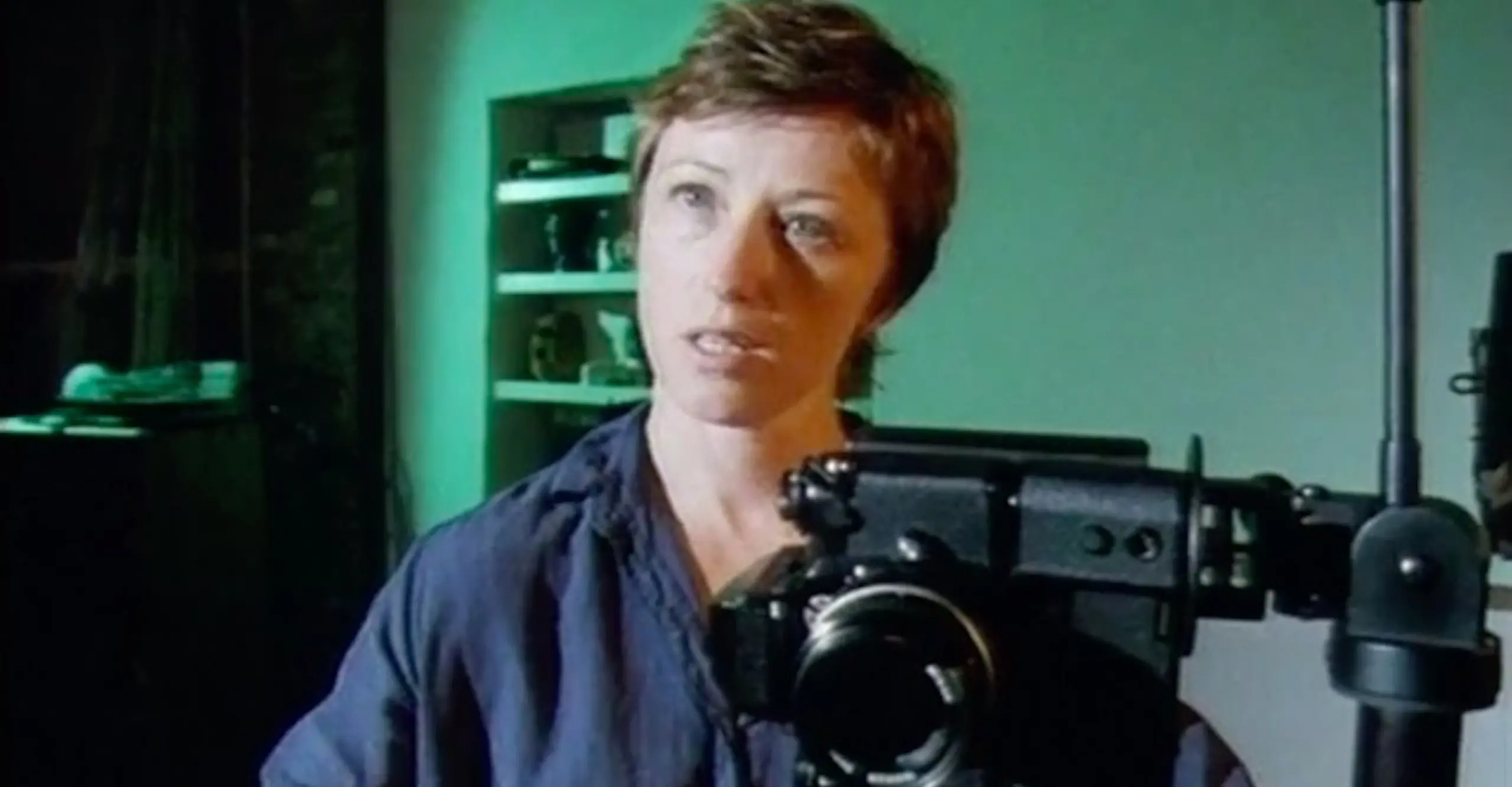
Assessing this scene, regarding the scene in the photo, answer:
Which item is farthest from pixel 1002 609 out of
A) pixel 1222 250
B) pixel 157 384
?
pixel 157 384

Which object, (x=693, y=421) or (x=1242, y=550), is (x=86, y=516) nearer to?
(x=693, y=421)

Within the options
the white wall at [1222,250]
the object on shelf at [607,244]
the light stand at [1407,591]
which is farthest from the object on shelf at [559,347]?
the light stand at [1407,591]

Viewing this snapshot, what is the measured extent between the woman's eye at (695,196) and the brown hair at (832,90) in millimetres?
29

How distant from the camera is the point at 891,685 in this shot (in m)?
0.53

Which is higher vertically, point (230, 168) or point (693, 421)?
point (230, 168)

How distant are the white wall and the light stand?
3.24 feet

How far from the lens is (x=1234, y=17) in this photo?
5.60ft

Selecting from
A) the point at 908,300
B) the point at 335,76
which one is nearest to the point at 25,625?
the point at 335,76

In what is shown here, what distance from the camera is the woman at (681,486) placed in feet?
2.23

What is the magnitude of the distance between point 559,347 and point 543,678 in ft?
6.50

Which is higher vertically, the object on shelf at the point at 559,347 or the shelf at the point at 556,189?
the shelf at the point at 556,189

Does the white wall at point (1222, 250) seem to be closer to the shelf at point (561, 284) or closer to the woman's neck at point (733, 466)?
the shelf at point (561, 284)

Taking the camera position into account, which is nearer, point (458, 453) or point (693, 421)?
point (693, 421)

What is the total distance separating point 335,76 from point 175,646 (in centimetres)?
97
